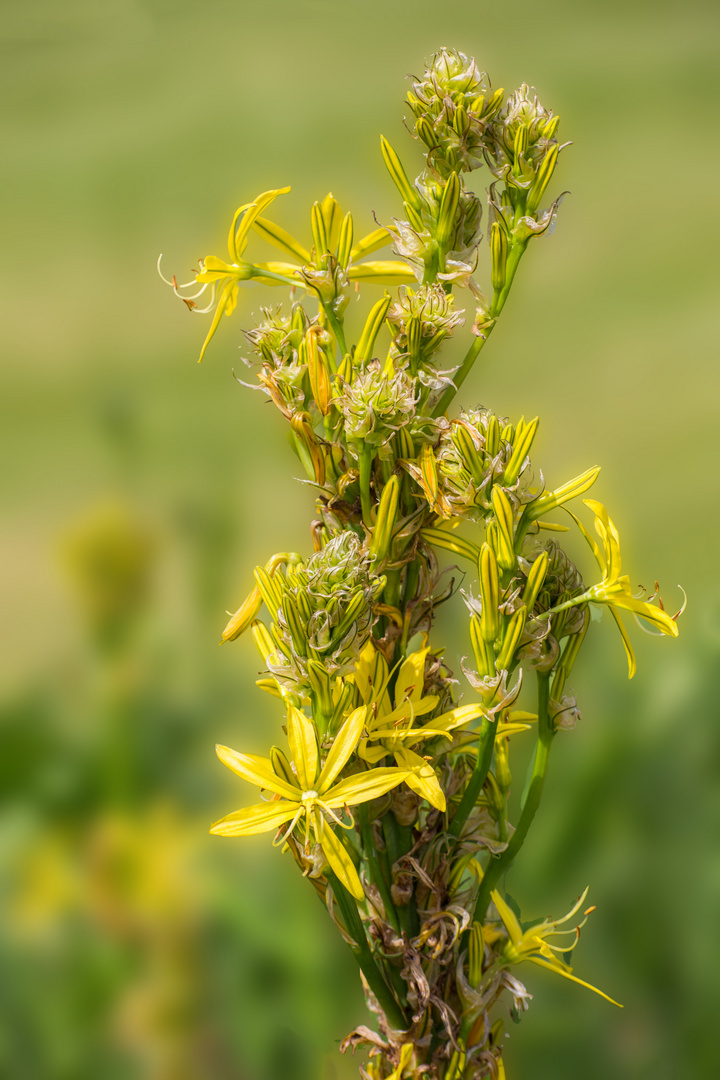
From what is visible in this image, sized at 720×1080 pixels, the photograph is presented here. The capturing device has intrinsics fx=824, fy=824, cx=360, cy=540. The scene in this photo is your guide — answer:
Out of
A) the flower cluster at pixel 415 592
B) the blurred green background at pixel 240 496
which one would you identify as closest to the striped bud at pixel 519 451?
the flower cluster at pixel 415 592

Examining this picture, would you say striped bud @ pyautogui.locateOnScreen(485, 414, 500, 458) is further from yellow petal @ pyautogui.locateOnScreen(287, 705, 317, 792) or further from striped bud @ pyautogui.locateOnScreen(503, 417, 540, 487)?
yellow petal @ pyautogui.locateOnScreen(287, 705, 317, 792)

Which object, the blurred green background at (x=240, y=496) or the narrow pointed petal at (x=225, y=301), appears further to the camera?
the blurred green background at (x=240, y=496)

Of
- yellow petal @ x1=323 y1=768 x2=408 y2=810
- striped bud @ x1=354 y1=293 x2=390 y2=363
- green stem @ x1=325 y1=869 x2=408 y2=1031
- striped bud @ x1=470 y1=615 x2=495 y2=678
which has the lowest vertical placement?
green stem @ x1=325 y1=869 x2=408 y2=1031

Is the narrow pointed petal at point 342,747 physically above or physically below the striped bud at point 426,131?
below

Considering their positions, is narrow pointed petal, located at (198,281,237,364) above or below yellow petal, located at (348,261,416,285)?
below

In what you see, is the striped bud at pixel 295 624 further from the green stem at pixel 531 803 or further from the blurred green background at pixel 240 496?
the blurred green background at pixel 240 496

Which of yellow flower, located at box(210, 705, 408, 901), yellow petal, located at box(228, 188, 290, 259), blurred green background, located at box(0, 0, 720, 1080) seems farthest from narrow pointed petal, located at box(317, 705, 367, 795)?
blurred green background, located at box(0, 0, 720, 1080)
